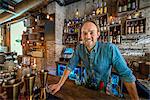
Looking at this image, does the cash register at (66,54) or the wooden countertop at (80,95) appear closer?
the wooden countertop at (80,95)

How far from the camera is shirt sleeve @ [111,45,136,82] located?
3.65 feet

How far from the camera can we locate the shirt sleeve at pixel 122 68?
3.65 ft

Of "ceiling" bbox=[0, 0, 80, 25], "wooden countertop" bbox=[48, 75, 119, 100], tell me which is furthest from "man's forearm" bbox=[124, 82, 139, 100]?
"ceiling" bbox=[0, 0, 80, 25]

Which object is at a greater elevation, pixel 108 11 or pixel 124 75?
pixel 108 11

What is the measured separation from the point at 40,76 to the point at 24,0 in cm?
450

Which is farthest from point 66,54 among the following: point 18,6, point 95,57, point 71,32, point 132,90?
point 132,90

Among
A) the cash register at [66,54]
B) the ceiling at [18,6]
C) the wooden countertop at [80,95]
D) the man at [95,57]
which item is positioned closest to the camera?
the wooden countertop at [80,95]

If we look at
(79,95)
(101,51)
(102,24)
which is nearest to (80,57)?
(101,51)

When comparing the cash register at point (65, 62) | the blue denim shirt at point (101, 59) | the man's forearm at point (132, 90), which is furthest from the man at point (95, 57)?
the cash register at point (65, 62)

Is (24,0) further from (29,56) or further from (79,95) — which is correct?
(79,95)

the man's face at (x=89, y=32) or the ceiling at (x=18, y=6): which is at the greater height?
the ceiling at (x=18, y=6)

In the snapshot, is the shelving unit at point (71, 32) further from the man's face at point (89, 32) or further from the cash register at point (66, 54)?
the man's face at point (89, 32)

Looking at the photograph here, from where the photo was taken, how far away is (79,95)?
1171 mm

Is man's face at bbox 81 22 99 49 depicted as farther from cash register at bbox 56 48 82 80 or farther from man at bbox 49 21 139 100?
cash register at bbox 56 48 82 80
